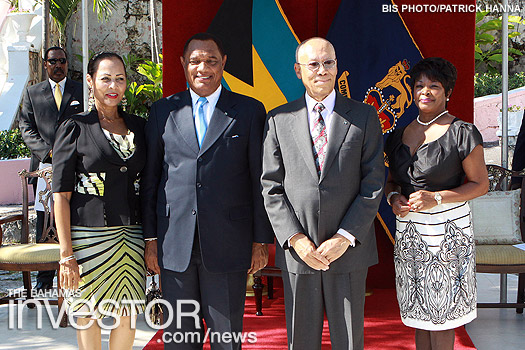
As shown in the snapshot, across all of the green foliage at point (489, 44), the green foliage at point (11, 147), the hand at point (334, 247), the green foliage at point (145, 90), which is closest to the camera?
the hand at point (334, 247)

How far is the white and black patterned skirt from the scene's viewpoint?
2.91 m

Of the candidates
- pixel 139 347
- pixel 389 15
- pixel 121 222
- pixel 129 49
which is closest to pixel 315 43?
pixel 121 222

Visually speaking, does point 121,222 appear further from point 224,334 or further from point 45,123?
point 45,123

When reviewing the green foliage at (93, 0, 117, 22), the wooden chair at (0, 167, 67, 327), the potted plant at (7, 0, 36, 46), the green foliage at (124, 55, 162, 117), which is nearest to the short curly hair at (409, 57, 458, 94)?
the wooden chair at (0, 167, 67, 327)

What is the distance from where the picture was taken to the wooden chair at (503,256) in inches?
158

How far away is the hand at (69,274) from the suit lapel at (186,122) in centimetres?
86

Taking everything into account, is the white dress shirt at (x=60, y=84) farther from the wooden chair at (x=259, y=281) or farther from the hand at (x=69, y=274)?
the hand at (x=69, y=274)

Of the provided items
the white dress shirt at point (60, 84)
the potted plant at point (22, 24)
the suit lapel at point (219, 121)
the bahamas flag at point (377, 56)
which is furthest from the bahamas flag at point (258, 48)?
the potted plant at point (22, 24)

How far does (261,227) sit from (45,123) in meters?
2.88

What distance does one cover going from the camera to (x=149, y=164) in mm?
2834

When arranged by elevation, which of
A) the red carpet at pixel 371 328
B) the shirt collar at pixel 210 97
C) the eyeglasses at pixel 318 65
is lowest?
the red carpet at pixel 371 328

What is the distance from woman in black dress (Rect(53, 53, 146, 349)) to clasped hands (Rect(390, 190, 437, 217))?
54.5 inches

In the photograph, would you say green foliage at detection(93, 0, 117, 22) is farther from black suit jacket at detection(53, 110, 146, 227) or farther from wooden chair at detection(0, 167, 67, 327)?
black suit jacket at detection(53, 110, 146, 227)

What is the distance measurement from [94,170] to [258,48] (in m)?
2.15
